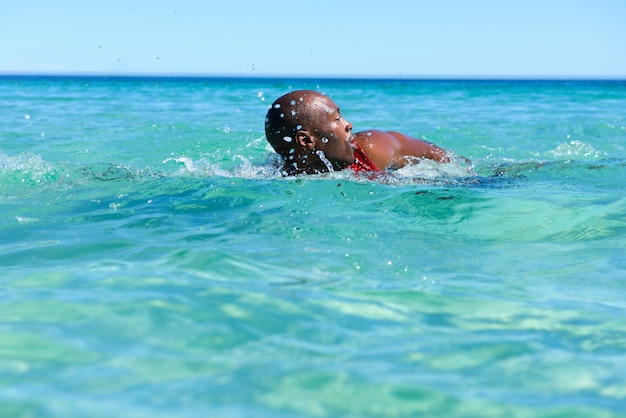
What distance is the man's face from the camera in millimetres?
4938

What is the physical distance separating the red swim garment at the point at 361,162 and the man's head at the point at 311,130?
0.19ft

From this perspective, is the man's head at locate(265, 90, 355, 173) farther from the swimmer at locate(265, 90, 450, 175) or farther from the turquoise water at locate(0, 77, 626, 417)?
the turquoise water at locate(0, 77, 626, 417)

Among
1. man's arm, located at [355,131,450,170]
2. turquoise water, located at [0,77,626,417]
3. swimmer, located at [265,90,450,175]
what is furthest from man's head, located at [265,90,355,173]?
man's arm, located at [355,131,450,170]

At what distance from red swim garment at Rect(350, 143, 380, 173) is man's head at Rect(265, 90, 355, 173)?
0.06 metres

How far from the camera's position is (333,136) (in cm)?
498

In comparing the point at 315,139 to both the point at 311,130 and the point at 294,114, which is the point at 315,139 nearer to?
the point at 311,130

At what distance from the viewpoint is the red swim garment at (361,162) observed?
513cm

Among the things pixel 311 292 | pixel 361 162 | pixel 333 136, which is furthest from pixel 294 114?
pixel 311 292

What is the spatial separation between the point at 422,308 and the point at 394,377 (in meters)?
0.64

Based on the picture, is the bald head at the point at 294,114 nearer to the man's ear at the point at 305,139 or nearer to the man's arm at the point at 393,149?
the man's ear at the point at 305,139

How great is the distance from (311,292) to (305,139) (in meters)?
2.53

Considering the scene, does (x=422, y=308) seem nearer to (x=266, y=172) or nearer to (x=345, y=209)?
(x=345, y=209)

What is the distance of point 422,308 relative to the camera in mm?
2467

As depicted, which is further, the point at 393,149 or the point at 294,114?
the point at 393,149
